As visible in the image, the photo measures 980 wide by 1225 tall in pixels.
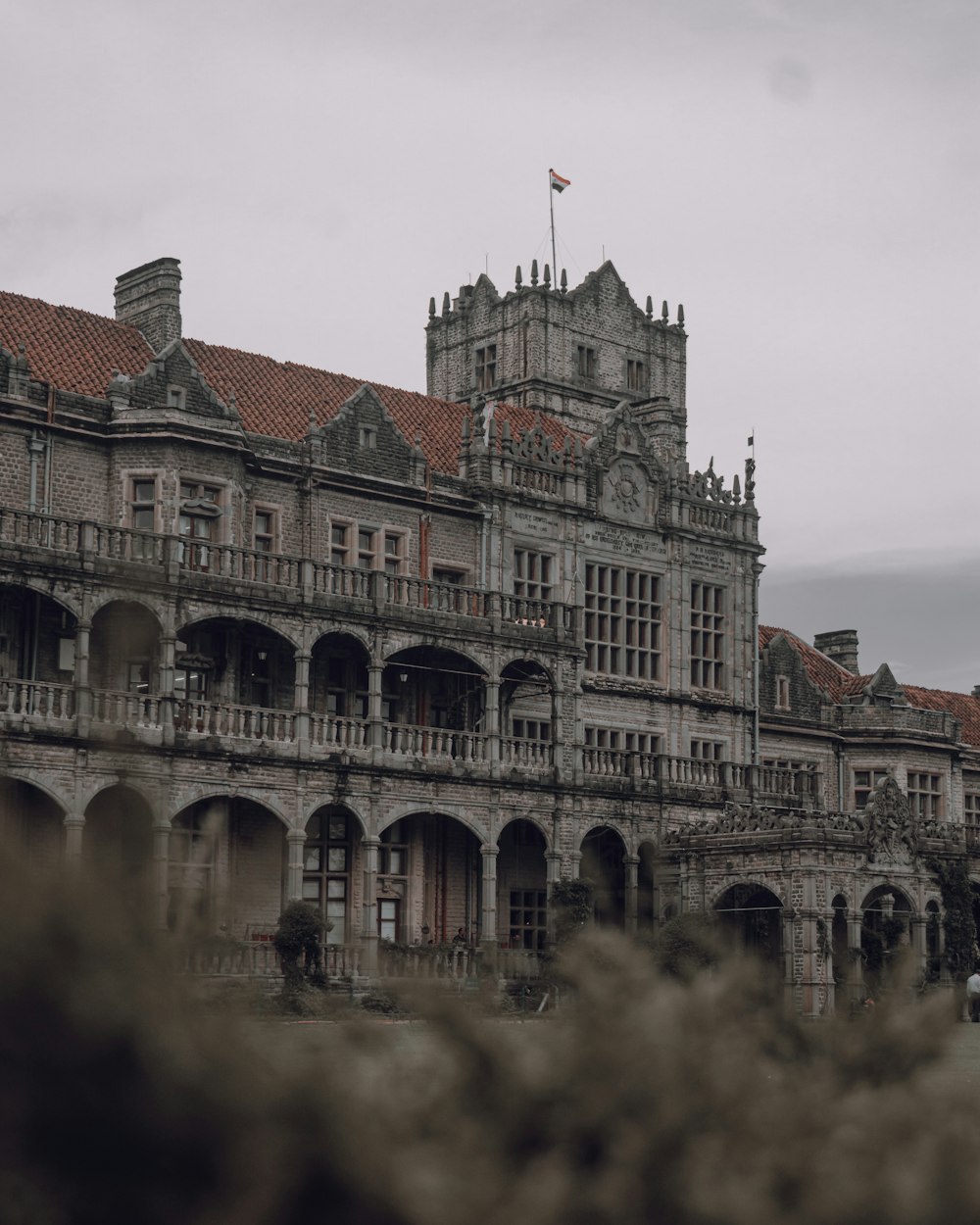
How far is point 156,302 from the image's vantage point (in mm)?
37750

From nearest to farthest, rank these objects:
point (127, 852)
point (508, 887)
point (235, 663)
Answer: point (127, 852) < point (235, 663) < point (508, 887)

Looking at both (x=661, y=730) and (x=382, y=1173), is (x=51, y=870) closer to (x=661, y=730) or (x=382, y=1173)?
(x=382, y=1173)

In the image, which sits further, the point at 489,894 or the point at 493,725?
the point at 493,725

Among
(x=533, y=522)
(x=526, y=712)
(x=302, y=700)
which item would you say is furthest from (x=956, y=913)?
(x=302, y=700)

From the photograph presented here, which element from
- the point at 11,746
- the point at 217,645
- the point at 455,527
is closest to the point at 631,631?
the point at 455,527

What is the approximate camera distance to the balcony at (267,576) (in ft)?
99.8

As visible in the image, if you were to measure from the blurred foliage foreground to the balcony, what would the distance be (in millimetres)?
24344

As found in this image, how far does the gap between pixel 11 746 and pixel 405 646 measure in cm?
860

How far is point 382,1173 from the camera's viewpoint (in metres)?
3.80

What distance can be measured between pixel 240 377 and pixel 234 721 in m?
8.60

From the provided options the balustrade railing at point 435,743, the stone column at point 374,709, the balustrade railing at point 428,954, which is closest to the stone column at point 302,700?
the stone column at point 374,709

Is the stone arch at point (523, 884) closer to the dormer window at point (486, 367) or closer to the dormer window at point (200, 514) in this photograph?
the dormer window at point (200, 514)

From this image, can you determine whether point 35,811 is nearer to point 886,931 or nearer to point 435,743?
point 435,743

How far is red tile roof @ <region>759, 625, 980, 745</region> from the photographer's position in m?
50.2
